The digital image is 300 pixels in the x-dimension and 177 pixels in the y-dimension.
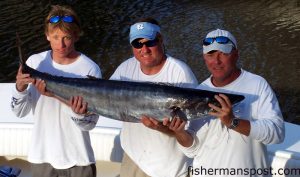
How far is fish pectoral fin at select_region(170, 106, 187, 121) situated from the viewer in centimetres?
344

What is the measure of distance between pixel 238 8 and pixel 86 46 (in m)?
7.21

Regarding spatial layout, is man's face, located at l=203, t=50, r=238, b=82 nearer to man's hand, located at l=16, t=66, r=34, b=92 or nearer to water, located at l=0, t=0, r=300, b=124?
man's hand, located at l=16, t=66, r=34, b=92

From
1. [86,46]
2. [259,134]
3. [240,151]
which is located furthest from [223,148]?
[86,46]

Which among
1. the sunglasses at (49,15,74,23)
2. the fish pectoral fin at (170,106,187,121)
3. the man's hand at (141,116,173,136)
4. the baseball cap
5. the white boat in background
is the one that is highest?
the sunglasses at (49,15,74,23)

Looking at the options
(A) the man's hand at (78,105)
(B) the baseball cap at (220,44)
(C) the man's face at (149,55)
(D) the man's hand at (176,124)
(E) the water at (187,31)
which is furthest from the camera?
(E) the water at (187,31)

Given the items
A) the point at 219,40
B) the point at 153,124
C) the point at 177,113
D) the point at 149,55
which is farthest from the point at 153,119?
the point at 219,40

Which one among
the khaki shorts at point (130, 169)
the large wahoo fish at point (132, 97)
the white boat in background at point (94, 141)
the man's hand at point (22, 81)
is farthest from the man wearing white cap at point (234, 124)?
the white boat in background at point (94, 141)

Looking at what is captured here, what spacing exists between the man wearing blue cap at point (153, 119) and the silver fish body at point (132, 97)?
0.44 ft

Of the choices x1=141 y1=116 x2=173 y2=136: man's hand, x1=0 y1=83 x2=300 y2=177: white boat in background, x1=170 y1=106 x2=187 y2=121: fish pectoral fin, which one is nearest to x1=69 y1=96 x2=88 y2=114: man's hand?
x1=141 y1=116 x2=173 y2=136: man's hand

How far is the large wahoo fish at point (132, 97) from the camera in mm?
3400

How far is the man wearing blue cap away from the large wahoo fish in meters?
0.14

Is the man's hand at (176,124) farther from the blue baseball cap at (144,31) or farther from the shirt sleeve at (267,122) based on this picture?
the blue baseball cap at (144,31)

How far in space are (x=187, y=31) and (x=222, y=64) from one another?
1307cm

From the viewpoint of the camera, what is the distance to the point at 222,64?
3326mm
